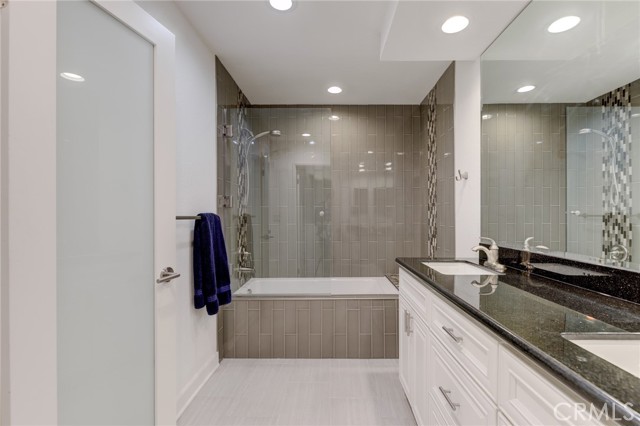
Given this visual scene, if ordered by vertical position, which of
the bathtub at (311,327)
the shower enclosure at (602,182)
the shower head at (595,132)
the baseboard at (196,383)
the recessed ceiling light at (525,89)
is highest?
the recessed ceiling light at (525,89)

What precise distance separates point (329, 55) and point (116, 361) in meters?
2.36

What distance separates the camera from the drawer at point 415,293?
1490mm

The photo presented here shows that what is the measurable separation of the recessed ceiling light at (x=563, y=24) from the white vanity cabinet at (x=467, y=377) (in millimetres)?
1423

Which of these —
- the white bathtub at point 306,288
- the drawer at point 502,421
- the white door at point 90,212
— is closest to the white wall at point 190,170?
the white door at point 90,212

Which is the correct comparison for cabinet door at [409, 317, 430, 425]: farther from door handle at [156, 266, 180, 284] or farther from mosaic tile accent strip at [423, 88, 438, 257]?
mosaic tile accent strip at [423, 88, 438, 257]

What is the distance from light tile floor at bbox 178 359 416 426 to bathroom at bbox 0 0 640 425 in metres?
0.02

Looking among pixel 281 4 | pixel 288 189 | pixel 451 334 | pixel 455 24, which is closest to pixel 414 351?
pixel 451 334

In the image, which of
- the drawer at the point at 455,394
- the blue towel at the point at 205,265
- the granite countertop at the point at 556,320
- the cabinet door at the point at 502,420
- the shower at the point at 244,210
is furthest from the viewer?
the shower at the point at 244,210

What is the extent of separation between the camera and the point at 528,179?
1.67 m

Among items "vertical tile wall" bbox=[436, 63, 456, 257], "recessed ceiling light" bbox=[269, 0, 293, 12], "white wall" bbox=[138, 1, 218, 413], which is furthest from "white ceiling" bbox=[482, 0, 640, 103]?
"white wall" bbox=[138, 1, 218, 413]

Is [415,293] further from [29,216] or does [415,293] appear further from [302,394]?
[29,216]

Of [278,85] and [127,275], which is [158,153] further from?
[278,85]

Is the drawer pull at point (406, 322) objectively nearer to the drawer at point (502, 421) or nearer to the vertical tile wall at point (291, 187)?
the drawer at point (502, 421)

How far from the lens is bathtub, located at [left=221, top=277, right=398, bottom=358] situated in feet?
8.23
